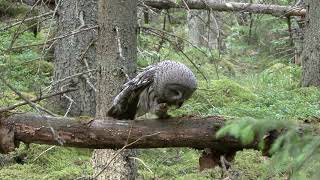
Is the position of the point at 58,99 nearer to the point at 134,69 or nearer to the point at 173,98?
the point at 134,69

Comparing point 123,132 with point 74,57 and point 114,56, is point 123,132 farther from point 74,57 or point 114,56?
point 74,57

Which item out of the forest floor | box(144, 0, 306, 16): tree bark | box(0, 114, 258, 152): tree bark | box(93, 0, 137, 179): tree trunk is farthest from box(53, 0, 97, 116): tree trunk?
box(0, 114, 258, 152): tree bark

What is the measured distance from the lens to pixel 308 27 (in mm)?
10828

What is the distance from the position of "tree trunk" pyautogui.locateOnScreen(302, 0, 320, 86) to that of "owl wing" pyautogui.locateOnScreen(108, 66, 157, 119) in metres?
7.19

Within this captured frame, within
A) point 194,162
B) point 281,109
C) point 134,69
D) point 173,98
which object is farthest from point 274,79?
point 173,98

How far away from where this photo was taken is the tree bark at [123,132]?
4.09 meters

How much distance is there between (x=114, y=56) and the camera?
5.07 m

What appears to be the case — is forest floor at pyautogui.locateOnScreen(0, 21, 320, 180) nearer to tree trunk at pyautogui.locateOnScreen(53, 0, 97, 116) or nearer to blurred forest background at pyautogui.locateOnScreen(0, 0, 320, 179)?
blurred forest background at pyautogui.locateOnScreen(0, 0, 320, 179)

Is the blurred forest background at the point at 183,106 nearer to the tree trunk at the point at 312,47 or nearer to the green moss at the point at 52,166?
the green moss at the point at 52,166

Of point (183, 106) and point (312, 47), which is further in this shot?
point (312, 47)

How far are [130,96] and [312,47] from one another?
7.40 meters

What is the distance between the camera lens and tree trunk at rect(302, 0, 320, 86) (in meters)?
10.6

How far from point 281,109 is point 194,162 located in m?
1.95

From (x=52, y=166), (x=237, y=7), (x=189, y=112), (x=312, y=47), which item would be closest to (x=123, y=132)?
(x=52, y=166)
